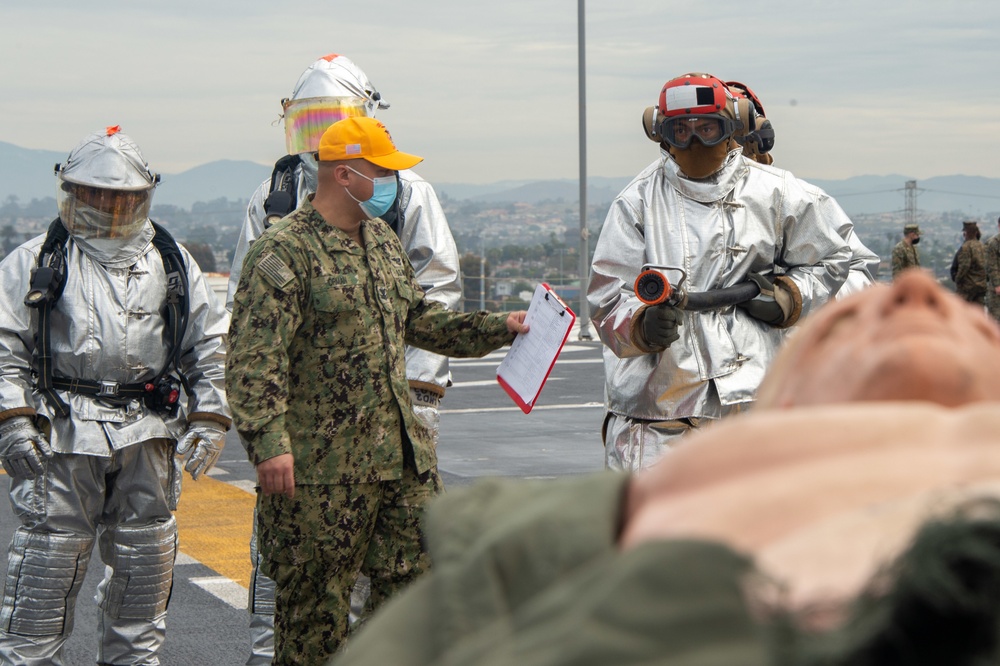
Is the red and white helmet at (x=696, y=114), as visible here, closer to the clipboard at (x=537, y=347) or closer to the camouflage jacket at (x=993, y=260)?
the clipboard at (x=537, y=347)

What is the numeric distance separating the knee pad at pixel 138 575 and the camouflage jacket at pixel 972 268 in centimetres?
1761

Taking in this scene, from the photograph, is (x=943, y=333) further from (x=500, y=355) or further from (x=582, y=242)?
(x=582, y=242)

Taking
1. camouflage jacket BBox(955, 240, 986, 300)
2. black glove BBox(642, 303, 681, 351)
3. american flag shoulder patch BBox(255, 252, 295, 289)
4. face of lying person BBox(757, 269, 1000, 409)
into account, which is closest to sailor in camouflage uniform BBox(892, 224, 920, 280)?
camouflage jacket BBox(955, 240, 986, 300)

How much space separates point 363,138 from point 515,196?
132364 millimetres

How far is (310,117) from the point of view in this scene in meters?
6.47

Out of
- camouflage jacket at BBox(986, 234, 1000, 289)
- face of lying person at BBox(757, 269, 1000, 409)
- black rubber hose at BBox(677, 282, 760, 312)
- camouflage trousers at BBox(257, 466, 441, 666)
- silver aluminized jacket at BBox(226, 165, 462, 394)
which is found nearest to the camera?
face of lying person at BBox(757, 269, 1000, 409)

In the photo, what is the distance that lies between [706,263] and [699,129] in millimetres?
505

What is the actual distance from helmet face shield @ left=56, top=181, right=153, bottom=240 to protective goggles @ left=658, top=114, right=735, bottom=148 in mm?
2176

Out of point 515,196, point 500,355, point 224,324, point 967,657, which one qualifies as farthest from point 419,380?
point 515,196

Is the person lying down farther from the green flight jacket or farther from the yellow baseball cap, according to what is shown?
the yellow baseball cap

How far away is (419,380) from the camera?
5875 mm

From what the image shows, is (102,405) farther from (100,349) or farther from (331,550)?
(331,550)

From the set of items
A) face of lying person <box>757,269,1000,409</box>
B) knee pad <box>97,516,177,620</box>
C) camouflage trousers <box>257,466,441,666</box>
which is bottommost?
knee pad <box>97,516,177,620</box>

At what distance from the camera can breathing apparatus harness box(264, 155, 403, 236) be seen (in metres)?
5.98
